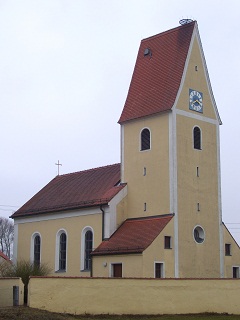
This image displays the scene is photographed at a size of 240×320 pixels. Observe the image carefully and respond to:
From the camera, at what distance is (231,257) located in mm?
44875

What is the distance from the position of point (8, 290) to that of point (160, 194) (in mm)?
14959

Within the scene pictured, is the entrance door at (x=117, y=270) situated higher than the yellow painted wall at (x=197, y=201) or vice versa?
the yellow painted wall at (x=197, y=201)

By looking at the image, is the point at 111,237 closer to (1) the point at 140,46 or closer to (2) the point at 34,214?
(2) the point at 34,214

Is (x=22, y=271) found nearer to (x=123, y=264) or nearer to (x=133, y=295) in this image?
(x=123, y=264)

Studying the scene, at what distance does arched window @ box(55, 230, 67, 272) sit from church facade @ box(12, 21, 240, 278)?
77 mm

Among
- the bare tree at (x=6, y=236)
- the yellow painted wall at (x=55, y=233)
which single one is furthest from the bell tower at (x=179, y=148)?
the bare tree at (x=6, y=236)

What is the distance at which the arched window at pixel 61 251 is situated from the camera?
48.2 m

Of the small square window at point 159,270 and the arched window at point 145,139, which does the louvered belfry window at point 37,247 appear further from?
the small square window at point 159,270

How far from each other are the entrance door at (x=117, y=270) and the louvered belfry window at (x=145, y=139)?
8688 millimetres

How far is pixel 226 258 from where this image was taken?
4444 cm

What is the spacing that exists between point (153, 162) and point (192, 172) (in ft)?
9.13

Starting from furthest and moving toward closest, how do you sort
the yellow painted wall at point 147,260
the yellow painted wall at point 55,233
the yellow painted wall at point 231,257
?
the yellow painted wall at point 55,233
the yellow painted wall at point 231,257
the yellow painted wall at point 147,260

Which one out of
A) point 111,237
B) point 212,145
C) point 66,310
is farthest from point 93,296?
point 212,145

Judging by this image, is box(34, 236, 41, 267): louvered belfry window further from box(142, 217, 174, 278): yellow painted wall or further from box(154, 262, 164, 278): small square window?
box(142, 217, 174, 278): yellow painted wall
